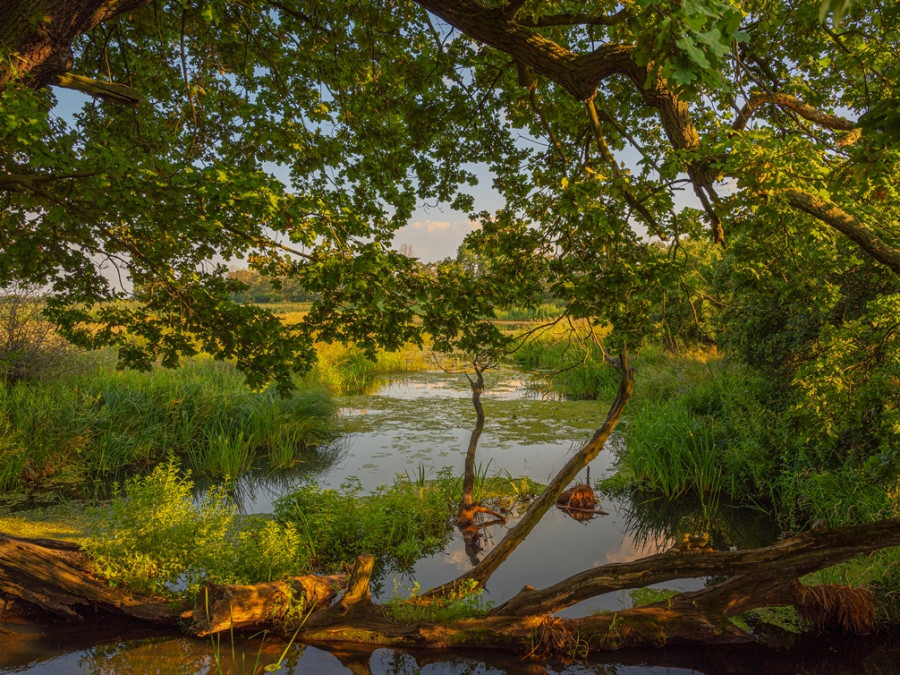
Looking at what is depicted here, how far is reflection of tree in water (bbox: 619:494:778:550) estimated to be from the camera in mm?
5301

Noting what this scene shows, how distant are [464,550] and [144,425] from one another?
5409mm

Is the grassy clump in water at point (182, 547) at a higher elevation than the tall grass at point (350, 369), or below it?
below

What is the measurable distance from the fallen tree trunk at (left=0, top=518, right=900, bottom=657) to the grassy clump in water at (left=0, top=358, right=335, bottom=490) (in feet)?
10.8

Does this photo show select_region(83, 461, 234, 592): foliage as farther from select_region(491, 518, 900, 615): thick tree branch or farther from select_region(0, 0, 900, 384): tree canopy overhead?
select_region(491, 518, 900, 615): thick tree branch

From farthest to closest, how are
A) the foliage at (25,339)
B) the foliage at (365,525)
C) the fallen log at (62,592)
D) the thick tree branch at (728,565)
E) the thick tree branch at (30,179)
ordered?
the foliage at (25,339)
the foliage at (365,525)
the fallen log at (62,592)
the thick tree branch at (728,565)
the thick tree branch at (30,179)

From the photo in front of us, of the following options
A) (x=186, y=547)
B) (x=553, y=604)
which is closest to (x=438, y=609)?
(x=553, y=604)

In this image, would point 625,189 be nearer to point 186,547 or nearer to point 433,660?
point 433,660

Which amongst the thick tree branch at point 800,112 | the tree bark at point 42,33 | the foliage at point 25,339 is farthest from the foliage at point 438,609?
the foliage at point 25,339

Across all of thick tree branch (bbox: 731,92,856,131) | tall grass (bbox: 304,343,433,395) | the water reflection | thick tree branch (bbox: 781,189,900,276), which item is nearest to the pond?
the water reflection

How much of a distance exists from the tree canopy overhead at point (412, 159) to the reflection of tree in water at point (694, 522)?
2736mm

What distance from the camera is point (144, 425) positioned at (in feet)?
25.0

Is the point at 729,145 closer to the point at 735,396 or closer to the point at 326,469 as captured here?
the point at 735,396

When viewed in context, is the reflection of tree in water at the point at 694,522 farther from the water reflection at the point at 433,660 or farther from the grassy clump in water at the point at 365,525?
the grassy clump in water at the point at 365,525

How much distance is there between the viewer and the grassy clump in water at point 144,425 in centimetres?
639
